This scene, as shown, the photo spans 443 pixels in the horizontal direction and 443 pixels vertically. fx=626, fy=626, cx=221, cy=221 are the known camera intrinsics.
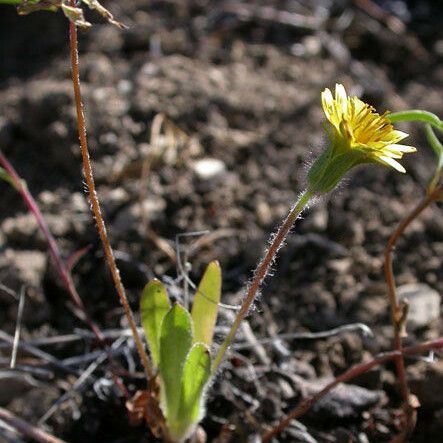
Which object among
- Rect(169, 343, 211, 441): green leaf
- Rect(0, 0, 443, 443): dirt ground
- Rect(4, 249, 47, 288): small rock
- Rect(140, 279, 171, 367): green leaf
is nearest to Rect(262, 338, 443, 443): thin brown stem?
Rect(0, 0, 443, 443): dirt ground

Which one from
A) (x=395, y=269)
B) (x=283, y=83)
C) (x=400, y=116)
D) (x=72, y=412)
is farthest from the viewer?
(x=283, y=83)

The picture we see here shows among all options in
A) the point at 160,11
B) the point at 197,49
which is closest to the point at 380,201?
the point at 197,49

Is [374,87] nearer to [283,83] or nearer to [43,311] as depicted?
[283,83]

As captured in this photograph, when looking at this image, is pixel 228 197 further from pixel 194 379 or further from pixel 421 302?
pixel 194 379

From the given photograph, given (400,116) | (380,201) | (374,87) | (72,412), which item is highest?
(400,116)

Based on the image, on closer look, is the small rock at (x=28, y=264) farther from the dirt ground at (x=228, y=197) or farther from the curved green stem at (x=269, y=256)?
the curved green stem at (x=269, y=256)

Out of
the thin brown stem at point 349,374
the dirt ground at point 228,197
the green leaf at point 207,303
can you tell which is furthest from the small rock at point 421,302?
the green leaf at point 207,303
